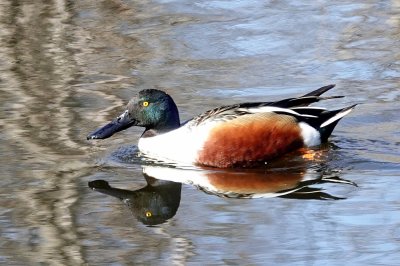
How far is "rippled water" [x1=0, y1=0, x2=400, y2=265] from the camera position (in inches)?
241

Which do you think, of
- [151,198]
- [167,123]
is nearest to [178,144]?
[167,123]

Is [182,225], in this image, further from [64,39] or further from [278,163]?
[64,39]

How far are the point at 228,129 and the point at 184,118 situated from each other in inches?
32.2

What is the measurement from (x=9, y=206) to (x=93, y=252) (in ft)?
3.37

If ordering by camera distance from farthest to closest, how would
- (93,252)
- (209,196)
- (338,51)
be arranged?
(338,51) → (209,196) → (93,252)

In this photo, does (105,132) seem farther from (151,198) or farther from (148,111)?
(151,198)

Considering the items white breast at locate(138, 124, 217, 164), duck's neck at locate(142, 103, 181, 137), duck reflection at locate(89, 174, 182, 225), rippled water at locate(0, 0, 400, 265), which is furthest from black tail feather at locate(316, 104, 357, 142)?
duck reflection at locate(89, 174, 182, 225)

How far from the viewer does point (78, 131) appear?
8.39 meters

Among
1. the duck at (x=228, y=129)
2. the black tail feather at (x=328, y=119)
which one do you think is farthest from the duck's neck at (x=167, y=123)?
the black tail feather at (x=328, y=119)

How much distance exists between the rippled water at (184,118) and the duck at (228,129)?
0.51 feet

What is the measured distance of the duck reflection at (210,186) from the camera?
689 centimetres

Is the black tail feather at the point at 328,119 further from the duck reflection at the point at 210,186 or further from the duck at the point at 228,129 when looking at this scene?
the duck reflection at the point at 210,186

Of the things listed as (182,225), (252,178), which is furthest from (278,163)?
(182,225)

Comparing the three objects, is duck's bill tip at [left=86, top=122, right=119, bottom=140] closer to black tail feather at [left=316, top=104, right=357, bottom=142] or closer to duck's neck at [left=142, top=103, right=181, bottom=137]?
duck's neck at [left=142, top=103, right=181, bottom=137]
